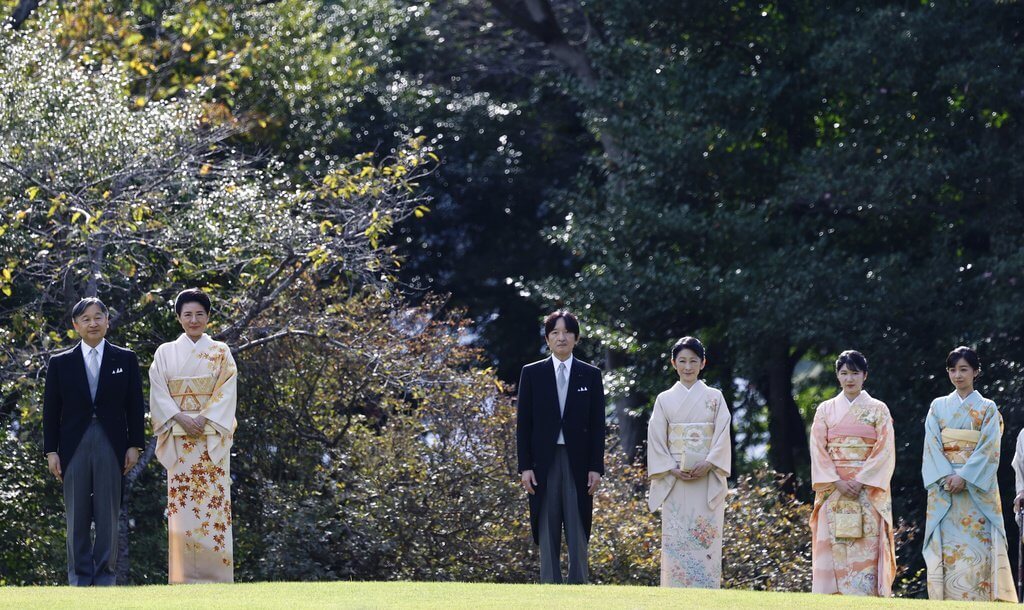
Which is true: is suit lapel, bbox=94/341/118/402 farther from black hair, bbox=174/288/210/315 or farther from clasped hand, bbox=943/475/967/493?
clasped hand, bbox=943/475/967/493

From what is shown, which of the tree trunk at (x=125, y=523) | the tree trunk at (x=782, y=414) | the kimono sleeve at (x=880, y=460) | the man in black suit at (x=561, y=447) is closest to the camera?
the man in black suit at (x=561, y=447)

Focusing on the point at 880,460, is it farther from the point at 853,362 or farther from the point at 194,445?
the point at 194,445

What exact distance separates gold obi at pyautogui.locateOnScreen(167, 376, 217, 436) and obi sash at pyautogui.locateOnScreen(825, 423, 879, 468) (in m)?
4.10

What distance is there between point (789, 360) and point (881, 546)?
1028 centimetres

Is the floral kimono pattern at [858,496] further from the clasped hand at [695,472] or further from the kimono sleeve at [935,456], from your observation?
the clasped hand at [695,472]

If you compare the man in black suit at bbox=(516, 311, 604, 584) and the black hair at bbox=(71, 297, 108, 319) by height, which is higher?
the black hair at bbox=(71, 297, 108, 319)

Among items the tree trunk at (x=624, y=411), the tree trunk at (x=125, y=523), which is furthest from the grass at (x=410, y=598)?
the tree trunk at (x=624, y=411)

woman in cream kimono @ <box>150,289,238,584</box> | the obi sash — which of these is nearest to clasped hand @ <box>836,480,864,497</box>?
the obi sash

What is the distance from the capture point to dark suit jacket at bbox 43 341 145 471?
32.3 ft

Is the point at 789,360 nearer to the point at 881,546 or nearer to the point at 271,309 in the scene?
the point at 271,309

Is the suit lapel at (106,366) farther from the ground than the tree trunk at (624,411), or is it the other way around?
the tree trunk at (624,411)

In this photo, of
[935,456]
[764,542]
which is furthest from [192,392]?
[764,542]

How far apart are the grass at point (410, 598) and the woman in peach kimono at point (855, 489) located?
6.06 feet

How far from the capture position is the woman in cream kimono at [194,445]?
33.6 feet
